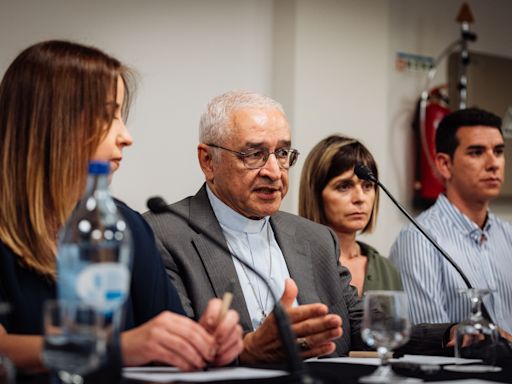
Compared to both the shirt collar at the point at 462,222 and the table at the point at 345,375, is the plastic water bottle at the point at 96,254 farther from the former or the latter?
the shirt collar at the point at 462,222

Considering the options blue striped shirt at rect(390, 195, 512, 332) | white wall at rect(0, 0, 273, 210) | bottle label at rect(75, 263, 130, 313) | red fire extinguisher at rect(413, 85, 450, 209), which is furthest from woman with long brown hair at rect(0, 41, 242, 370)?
red fire extinguisher at rect(413, 85, 450, 209)

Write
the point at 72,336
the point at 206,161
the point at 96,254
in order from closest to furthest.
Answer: the point at 72,336, the point at 96,254, the point at 206,161

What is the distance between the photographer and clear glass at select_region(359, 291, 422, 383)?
1646mm

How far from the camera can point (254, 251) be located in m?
2.81

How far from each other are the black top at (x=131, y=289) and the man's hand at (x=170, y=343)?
0.93ft

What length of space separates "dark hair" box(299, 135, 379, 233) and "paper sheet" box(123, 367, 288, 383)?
→ 6.35 feet

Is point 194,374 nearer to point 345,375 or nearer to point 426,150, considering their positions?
point 345,375

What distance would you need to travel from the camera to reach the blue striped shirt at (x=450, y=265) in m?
3.49

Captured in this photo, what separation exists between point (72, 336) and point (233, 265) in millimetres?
Result: 1486

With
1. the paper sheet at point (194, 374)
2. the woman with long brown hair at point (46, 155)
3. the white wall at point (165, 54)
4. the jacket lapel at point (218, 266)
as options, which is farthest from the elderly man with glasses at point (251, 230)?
the white wall at point (165, 54)

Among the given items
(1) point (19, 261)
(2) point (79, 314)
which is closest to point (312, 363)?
(1) point (19, 261)

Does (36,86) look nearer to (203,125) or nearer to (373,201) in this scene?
(203,125)

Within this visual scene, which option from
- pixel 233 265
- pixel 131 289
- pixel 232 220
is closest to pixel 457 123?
pixel 232 220

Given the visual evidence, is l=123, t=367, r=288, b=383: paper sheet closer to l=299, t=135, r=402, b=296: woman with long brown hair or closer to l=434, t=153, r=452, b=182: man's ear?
l=299, t=135, r=402, b=296: woman with long brown hair
